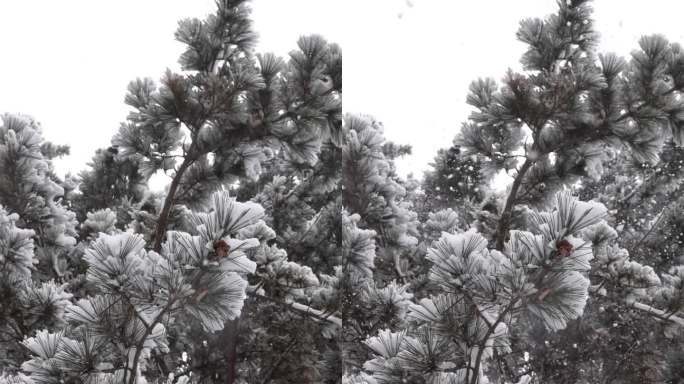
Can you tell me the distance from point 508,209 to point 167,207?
61cm

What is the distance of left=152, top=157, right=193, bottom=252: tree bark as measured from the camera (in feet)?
3.21

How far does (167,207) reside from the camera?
100 centimetres

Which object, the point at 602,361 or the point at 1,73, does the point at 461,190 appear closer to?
the point at 602,361

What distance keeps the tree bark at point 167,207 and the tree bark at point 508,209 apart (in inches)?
22.4

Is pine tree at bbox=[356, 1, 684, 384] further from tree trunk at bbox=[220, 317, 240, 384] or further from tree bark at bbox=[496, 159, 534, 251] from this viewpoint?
tree trunk at bbox=[220, 317, 240, 384]

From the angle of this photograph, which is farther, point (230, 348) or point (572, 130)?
point (572, 130)

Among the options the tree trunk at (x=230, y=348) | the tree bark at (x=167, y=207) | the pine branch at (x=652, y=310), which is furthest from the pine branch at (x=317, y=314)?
the pine branch at (x=652, y=310)

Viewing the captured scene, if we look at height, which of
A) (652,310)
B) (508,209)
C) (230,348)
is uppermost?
(508,209)

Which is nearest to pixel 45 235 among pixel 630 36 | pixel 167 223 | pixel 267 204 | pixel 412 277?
pixel 167 223

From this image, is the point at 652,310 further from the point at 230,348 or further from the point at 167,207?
the point at 167,207

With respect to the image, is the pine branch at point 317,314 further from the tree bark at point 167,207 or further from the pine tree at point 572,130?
the tree bark at point 167,207

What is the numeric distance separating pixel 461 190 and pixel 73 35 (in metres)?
0.81

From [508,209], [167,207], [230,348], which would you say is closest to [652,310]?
[508,209]

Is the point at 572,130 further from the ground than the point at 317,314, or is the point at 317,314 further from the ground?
the point at 572,130
